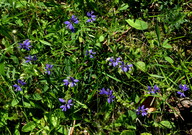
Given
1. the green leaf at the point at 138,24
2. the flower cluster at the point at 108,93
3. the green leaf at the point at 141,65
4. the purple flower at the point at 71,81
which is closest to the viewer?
the purple flower at the point at 71,81

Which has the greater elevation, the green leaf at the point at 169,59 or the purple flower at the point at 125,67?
the green leaf at the point at 169,59

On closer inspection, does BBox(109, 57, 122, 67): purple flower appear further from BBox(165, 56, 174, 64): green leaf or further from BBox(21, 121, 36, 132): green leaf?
BBox(21, 121, 36, 132): green leaf

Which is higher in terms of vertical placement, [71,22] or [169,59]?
[71,22]

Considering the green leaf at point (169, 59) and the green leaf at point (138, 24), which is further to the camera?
the green leaf at point (138, 24)

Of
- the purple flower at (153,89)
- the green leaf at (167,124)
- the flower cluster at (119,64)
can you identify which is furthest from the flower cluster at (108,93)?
the green leaf at (167,124)

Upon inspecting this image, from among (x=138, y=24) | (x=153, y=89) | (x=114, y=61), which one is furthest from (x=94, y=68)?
(x=138, y=24)

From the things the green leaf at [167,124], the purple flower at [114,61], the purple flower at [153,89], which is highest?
the purple flower at [114,61]

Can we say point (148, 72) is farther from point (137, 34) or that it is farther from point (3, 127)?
point (3, 127)

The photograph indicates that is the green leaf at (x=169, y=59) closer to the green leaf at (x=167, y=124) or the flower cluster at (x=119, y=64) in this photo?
the flower cluster at (x=119, y=64)

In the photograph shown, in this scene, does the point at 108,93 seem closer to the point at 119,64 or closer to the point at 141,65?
the point at 119,64

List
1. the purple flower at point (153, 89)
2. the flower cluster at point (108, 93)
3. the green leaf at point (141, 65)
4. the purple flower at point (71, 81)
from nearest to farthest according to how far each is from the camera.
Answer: the purple flower at point (71, 81) < the flower cluster at point (108, 93) < the purple flower at point (153, 89) < the green leaf at point (141, 65)
